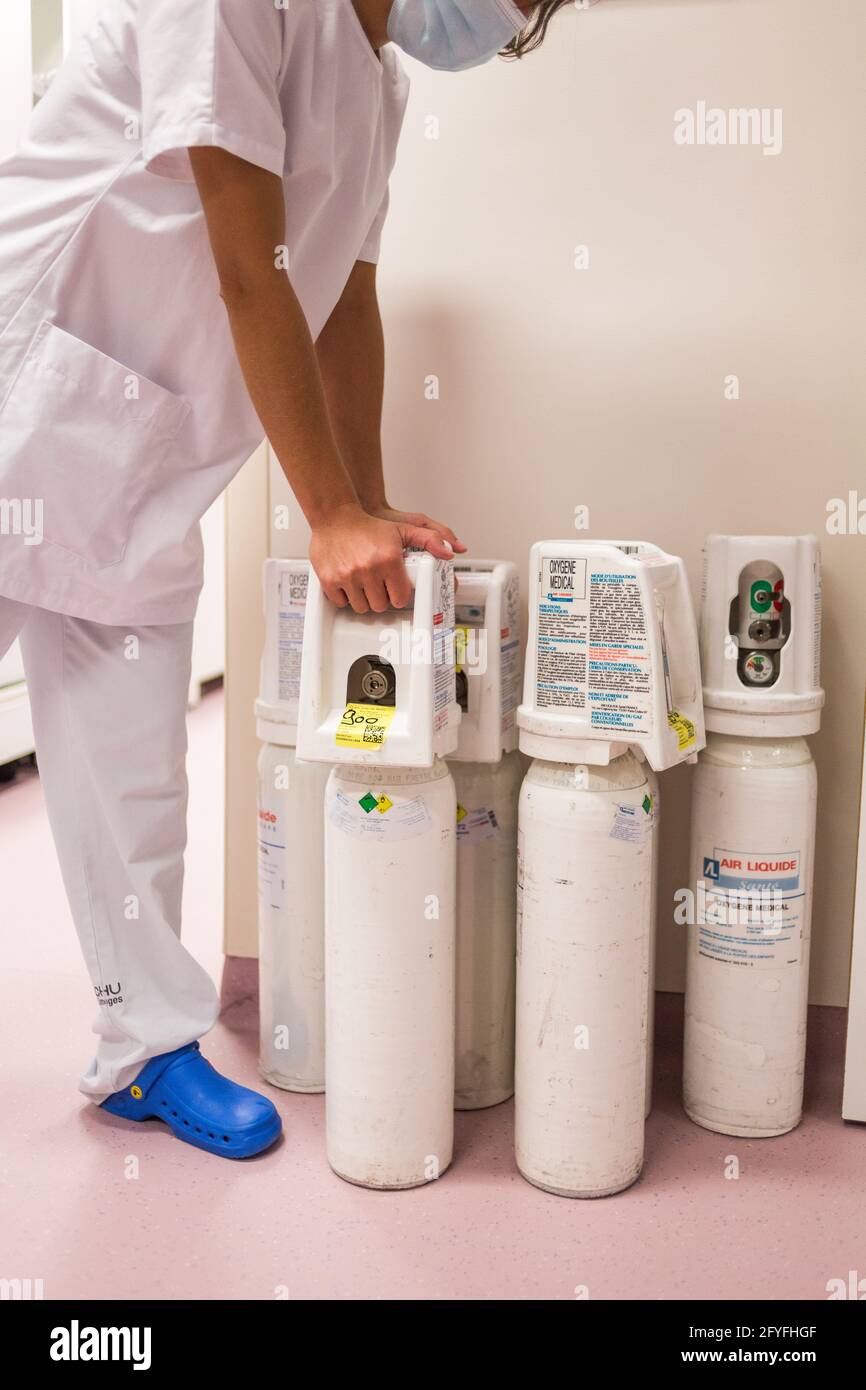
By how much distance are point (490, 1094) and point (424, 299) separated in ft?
3.42

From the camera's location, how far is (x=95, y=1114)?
57.5 inches

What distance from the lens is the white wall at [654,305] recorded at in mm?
1497

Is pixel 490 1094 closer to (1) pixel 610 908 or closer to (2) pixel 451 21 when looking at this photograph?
(1) pixel 610 908

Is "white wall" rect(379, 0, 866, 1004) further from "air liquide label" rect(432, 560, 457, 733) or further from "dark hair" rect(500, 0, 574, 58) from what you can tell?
"air liquide label" rect(432, 560, 457, 733)

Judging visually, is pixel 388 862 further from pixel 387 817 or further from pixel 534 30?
pixel 534 30

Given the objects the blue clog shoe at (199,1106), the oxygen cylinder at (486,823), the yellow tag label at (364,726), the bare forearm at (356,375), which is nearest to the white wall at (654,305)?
the bare forearm at (356,375)

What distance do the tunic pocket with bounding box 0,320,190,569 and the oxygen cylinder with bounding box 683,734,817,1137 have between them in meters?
0.72

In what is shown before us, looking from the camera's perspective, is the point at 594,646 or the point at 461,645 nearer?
the point at 594,646

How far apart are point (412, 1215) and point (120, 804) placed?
1.79 ft

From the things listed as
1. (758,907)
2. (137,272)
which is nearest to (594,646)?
(758,907)

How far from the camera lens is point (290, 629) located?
147 centimetres

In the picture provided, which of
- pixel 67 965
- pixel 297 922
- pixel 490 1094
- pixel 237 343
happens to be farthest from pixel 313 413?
pixel 67 965

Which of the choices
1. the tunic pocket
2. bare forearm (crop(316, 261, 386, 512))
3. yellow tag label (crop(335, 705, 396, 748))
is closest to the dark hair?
bare forearm (crop(316, 261, 386, 512))

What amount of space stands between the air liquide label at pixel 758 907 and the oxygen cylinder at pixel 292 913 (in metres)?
0.49
